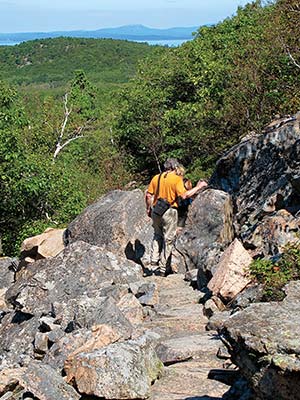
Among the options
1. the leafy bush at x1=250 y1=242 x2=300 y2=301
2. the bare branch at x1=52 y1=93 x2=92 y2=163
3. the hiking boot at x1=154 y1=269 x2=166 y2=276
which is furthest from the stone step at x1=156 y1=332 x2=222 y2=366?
the bare branch at x1=52 y1=93 x2=92 y2=163

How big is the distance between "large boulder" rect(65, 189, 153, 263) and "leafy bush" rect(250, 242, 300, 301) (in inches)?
231

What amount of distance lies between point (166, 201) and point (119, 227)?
2.49 meters

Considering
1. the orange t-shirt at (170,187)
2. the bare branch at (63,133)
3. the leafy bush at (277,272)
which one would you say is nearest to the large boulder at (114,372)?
the leafy bush at (277,272)

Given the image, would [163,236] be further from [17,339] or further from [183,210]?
[17,339]

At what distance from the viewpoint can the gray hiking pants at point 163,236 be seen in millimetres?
13047

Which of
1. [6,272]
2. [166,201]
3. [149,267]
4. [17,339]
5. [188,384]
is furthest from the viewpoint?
[6,272]

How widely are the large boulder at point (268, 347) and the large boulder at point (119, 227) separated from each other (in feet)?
28.4

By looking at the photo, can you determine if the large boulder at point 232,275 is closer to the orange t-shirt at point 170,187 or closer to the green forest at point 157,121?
the orange t-shirt at point 170,187

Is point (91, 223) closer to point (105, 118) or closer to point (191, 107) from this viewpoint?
point (191, 107)

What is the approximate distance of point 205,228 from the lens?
13672 mm

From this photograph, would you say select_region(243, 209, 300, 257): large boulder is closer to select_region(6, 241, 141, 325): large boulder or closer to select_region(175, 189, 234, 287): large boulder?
select_region(175, 189, 234, 287): large boulder

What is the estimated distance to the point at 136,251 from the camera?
14.9 m

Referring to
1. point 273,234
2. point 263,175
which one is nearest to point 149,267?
point 263,175

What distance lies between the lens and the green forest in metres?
23.2
